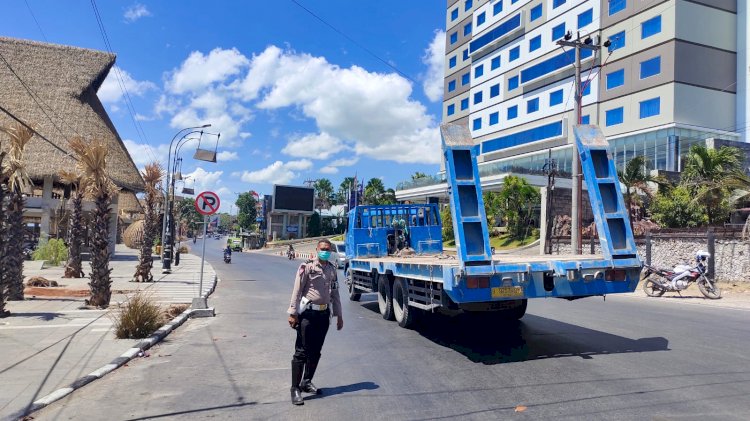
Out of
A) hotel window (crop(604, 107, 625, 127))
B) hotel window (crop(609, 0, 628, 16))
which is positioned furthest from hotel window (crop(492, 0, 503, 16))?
hotel window (crop(604, 107, 625, 127))

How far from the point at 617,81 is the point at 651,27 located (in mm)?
4807

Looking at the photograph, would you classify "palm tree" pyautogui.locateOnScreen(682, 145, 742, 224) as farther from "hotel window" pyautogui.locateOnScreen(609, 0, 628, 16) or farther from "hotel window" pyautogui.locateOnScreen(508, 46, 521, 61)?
"hotel window" pyautogui.locateOnScreen(508, 46, 521, 61)

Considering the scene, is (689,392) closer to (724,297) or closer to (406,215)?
(406,215)

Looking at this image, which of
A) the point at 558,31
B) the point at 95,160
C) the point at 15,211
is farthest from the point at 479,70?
the point at 15,211

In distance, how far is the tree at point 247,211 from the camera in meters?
128

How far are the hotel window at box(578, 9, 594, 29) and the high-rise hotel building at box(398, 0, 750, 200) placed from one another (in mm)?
89

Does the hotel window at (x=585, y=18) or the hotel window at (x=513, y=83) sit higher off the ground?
the hotel window at (x=585, y=18)

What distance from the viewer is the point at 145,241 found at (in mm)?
21875

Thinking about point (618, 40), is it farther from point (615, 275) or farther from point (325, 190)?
point (325, 190)

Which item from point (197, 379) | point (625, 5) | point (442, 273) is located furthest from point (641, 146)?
point (197, 379)

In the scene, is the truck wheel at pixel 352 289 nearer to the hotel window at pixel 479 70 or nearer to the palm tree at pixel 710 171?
the palm tree at pixel 710 171

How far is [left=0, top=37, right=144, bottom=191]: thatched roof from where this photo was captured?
33.6 m

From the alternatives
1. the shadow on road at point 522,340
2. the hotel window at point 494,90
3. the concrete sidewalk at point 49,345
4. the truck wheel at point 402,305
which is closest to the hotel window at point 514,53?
the hotel window at point 494,90

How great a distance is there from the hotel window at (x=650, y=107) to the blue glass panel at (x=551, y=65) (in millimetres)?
8882
